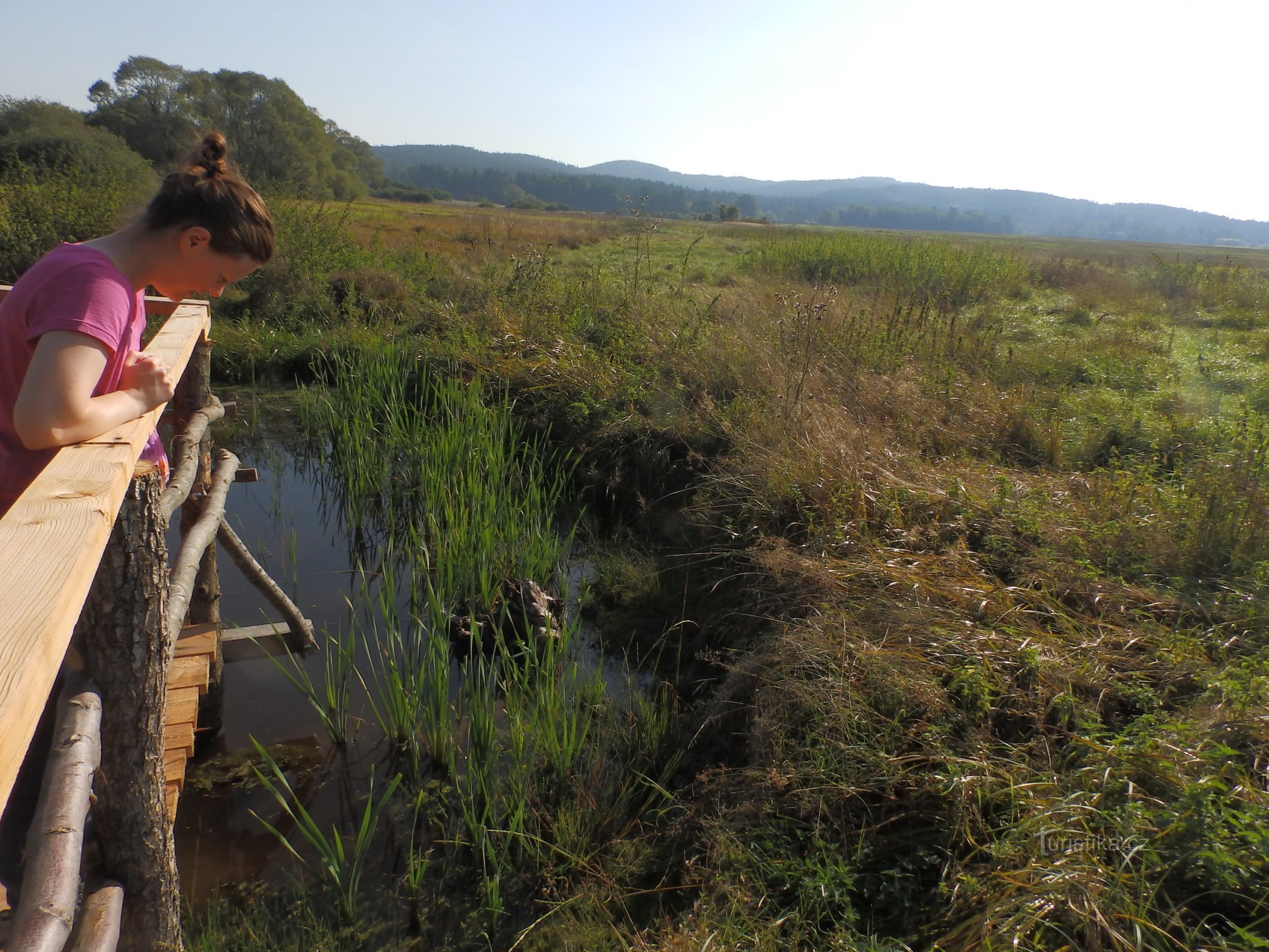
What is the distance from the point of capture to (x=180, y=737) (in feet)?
8.39

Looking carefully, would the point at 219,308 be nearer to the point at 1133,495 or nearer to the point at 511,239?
the point at 511,239

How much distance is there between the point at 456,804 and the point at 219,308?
9911mm

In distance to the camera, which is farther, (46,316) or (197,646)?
(197,646)

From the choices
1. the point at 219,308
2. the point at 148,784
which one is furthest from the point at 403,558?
the point at 219,308

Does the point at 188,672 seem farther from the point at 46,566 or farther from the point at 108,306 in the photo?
the point at 46,566

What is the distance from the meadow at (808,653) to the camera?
2.23 meters

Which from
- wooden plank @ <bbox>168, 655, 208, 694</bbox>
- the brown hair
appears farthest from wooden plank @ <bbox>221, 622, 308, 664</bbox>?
the brown hair

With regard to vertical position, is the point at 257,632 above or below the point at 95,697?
below

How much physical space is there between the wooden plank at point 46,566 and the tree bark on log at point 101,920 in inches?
35.6

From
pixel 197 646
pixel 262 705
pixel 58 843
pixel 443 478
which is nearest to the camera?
pixel 58 843

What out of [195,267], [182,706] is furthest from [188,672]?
[195,267]

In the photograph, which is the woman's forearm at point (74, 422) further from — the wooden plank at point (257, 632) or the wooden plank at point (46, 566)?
the wooden plank at point (257, 632)

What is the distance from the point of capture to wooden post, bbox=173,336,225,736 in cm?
362

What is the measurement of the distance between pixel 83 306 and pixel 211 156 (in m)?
0.65
